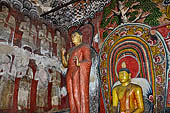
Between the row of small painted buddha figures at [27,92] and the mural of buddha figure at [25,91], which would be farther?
the mural of buddha figure at [25,91]

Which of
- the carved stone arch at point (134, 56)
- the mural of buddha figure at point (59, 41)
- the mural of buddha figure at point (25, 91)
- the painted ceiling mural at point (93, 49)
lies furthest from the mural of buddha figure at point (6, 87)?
the carved stone arch at point (134, 56)

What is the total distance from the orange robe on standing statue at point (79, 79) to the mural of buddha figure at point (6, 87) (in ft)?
5.14

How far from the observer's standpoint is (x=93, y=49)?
5.51 m

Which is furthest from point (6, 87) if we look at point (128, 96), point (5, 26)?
point (128, 96)

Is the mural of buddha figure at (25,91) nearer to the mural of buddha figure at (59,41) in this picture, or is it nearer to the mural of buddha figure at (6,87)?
the mural of buddha figure at (6,87)

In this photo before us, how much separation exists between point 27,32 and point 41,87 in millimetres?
1866

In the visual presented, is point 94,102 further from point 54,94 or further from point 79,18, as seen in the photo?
point 79,18

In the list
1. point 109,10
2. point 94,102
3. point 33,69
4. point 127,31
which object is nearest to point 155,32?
point 127,31

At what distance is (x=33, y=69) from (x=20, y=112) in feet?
4.29

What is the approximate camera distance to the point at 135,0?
4.70 metres

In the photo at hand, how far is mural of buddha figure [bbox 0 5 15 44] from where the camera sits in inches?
163

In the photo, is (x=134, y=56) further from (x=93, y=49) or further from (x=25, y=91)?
(x=25, y=91)

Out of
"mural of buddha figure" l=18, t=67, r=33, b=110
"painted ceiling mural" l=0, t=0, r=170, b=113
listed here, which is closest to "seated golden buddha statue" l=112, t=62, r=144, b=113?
"painted ceiling mural" l=0, t=0, r=170, b=113

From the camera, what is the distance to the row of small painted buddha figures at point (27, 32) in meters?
4.24
